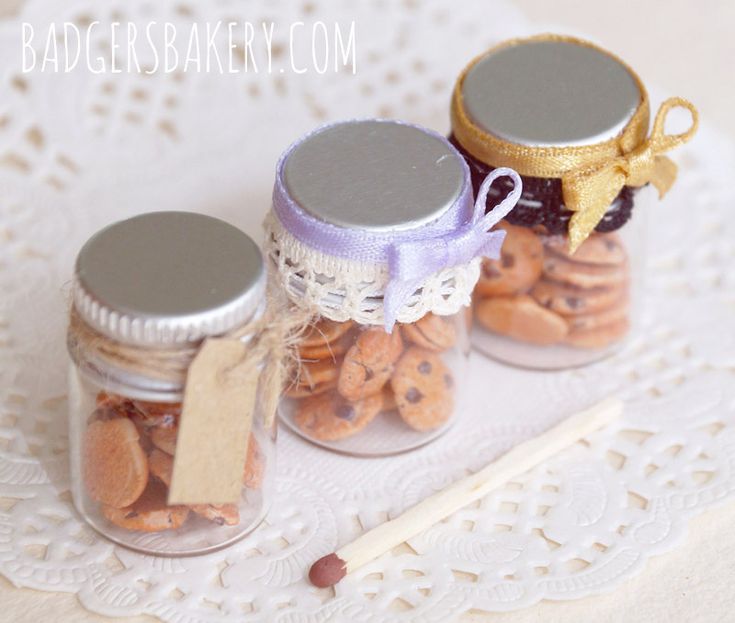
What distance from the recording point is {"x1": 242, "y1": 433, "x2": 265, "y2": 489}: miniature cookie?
0.93 m

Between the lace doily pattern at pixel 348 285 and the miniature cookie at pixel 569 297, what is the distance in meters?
0.15

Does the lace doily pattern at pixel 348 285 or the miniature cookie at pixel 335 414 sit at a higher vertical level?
the lace doily pattern at pixel 348 285

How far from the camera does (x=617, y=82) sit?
3.46ft

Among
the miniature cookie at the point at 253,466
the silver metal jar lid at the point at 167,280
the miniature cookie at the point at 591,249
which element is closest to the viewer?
the silver metal jar lid at the point at 167,280

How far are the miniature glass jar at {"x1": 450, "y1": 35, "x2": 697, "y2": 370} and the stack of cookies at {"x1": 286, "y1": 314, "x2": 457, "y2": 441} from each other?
104mm

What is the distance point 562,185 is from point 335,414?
257 mm

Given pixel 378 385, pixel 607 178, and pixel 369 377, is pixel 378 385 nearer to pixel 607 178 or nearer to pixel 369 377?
pixel 369 377

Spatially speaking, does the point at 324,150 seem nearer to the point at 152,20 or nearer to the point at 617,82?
the point at 617,82

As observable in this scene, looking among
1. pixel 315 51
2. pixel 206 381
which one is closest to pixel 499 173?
pixel 206 381

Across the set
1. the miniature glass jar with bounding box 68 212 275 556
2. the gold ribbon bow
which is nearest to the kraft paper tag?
the miniature glass jar with bounding box 68 212 275 556

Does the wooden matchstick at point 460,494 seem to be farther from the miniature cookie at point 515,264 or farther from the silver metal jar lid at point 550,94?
the silver metal jar lid at point 550,94

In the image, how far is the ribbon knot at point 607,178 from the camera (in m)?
0.98

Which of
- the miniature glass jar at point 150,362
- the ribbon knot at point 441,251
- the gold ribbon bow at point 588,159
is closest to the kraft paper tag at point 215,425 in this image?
the miniature glass jar at point 150,362

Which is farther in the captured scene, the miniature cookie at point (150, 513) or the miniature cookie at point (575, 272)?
the miniature cookie at point (575, 272)
